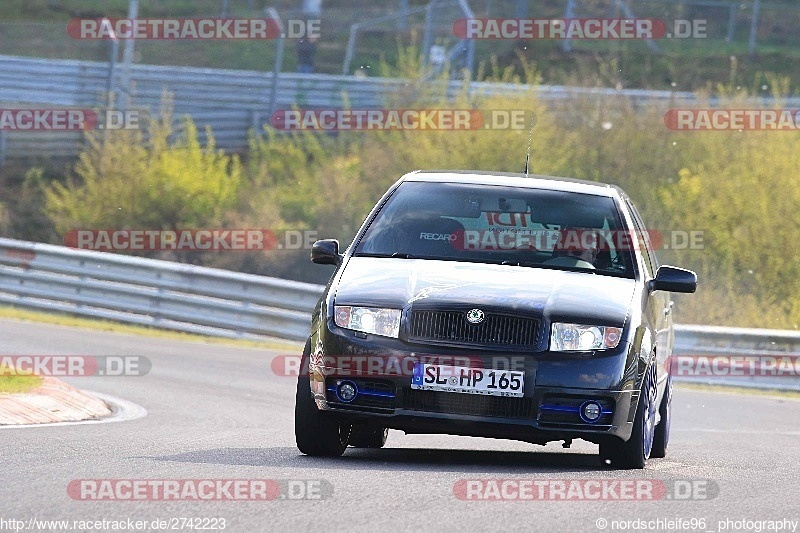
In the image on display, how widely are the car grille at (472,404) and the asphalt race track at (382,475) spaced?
1.00 ft

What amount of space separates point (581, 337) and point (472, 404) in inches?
26.5

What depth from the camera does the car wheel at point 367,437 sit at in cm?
970

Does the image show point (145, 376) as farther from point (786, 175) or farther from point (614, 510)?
point (786, 175)

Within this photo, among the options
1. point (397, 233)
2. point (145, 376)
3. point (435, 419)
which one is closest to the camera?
point (435, 419)

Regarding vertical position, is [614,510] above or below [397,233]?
below

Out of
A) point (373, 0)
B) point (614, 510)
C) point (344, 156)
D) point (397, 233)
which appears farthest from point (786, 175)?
point (373, 0)

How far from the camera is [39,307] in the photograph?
23859 mm

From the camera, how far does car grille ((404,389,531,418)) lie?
8.45 metres

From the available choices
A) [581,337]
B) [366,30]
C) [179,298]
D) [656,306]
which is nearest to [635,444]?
[581,337]

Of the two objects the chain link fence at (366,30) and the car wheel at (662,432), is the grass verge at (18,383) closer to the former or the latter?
the car wheel at (662,432)

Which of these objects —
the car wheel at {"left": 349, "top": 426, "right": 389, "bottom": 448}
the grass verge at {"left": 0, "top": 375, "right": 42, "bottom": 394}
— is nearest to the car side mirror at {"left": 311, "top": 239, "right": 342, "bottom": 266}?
the car wheel at {"left": 349, "top": 426, "right": 389, "bottom": 448}

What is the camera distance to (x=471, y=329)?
8484 millimetres

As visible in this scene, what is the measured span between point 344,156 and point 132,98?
4.97 metres

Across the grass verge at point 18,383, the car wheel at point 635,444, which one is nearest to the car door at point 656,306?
the car wheel at point 635,444
